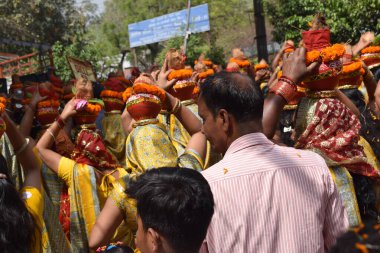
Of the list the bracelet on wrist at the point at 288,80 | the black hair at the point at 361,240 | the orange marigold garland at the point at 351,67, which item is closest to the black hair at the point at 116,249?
the bracelet on wrist at the point at 288,80

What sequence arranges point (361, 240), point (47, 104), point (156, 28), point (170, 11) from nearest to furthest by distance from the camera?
1. point (361, 240)
2. point (47, 104)
3. point (156, 28)
4. point (170, 11)

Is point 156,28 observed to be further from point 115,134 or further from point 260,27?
point 115,134

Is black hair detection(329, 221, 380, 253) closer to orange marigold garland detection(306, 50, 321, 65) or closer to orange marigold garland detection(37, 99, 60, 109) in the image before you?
orange marigold garland detection(306, 50, 321, 65)

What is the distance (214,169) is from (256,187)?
179mm

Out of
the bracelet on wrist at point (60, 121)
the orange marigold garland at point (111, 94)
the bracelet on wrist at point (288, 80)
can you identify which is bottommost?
the orange marigold garland at point (111, 94)

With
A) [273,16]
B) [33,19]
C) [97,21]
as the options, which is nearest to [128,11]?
[97,21]

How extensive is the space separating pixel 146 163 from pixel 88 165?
690mm

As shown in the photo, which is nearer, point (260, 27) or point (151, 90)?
point (151, 90)

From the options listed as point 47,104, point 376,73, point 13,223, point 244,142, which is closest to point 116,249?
point 13,223

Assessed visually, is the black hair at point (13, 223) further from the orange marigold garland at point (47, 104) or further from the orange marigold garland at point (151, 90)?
the orange marigold garland at point (47, 104)

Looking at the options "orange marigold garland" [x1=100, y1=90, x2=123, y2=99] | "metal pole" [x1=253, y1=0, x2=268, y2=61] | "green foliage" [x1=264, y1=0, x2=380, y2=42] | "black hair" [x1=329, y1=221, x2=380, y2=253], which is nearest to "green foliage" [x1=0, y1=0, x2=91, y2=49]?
"metal pole" [x1=253, y1=0, x2=268, y2=61]

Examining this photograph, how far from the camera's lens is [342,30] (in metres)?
11.6

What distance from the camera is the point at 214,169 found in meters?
2.17

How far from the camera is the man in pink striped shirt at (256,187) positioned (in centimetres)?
210
